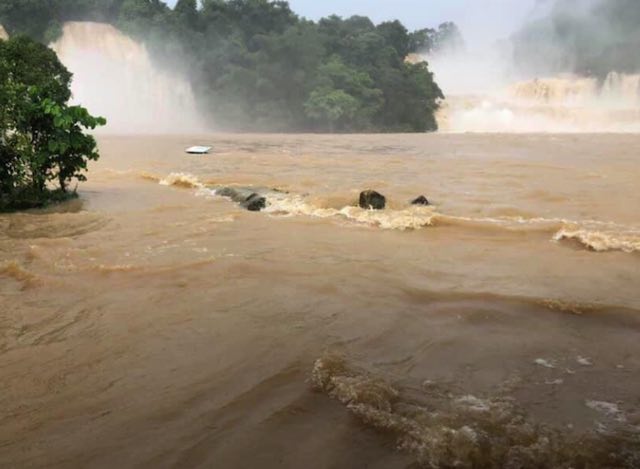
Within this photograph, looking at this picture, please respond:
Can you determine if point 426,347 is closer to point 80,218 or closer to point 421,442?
point 421,442

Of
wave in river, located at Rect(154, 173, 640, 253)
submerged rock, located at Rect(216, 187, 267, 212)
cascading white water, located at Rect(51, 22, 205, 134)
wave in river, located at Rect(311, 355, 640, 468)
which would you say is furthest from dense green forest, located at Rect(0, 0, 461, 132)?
wave in river, located at Rect(311, 355, 640, 468)

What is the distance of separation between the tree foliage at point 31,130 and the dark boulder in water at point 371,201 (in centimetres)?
507

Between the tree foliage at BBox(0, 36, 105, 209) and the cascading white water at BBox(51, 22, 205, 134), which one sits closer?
the tree foliage at BBox(0, 36, 105, 209)

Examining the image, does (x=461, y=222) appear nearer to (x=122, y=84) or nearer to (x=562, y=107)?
(x=562, y=107)

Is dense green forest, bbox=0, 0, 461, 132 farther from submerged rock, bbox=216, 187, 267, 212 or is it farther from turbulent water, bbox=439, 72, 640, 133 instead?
submerged rock, bbox=216, 187, 267, 212

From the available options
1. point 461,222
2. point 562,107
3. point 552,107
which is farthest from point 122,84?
point 461,222

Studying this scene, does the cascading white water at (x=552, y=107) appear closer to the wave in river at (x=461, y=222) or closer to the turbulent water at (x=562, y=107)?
the turbulent water at (x=562, y=107)

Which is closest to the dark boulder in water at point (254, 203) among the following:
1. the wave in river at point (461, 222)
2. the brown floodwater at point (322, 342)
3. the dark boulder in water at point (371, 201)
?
the wave in river at point (461, 222)

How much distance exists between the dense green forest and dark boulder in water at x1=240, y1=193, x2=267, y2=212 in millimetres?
49285

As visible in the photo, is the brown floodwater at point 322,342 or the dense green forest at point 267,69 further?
the dense green forest at point 267,69

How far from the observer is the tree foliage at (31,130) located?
9.77 m

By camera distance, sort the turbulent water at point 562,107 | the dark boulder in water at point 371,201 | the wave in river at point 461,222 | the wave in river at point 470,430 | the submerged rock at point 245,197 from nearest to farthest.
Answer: the wave in river at point 470,430 < the wave in river at point 461,222 < the dark boulder in water at point 371,201 < the submerged rock at point 245,197 < the turbulent water at point 562,107

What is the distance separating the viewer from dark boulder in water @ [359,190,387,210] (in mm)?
9492

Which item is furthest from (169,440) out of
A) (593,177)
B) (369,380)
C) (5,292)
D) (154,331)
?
(593,177)
